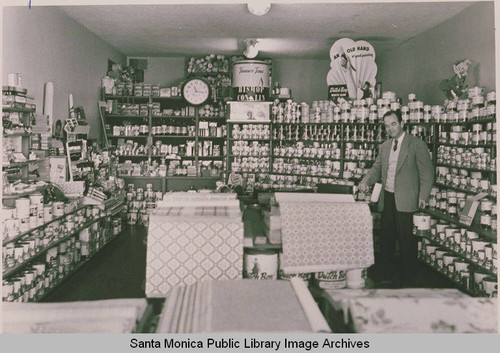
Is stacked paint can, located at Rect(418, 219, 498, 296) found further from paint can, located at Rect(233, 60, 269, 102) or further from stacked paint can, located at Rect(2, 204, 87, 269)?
stacked paint can, located at Rect(2, 204, 87, 269)

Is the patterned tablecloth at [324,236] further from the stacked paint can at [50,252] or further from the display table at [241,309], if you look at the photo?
the stacked paint can at [50,252]

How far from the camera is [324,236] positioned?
230 centimetres

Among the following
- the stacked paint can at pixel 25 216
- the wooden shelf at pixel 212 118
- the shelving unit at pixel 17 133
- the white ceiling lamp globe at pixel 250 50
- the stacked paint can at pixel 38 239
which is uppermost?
the white ceiling lamp globe at pixel 250 50

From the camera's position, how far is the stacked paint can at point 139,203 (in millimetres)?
8508

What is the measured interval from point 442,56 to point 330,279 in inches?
191

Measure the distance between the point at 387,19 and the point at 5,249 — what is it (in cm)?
523

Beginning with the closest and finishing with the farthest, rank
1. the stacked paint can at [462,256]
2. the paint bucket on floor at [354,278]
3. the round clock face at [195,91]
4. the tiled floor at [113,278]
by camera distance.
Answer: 1. the paint bucket on floor at [354,278]
2. the stacked paint can at [462,256]
3. the tiled floor at [113,278]
4. the round clock face at [195,91]

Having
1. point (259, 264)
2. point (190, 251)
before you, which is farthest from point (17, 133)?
point (259, 264)

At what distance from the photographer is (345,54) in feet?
21.1


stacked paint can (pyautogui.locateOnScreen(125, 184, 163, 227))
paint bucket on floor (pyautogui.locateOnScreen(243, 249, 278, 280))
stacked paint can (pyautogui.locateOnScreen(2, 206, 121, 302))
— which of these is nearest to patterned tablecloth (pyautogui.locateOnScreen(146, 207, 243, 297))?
paint bucket on floor (pyautogui.locateOnScreen(243, 249, 278, 280))

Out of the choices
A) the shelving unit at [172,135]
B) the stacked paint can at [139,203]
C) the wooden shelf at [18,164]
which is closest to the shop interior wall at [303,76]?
the shelving unit at [172,135]

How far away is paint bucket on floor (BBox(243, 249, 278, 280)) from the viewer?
222 cm

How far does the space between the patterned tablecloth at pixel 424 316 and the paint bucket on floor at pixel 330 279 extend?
2.71ft

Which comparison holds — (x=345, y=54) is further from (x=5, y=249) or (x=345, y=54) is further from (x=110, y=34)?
(x=5, y=249)
